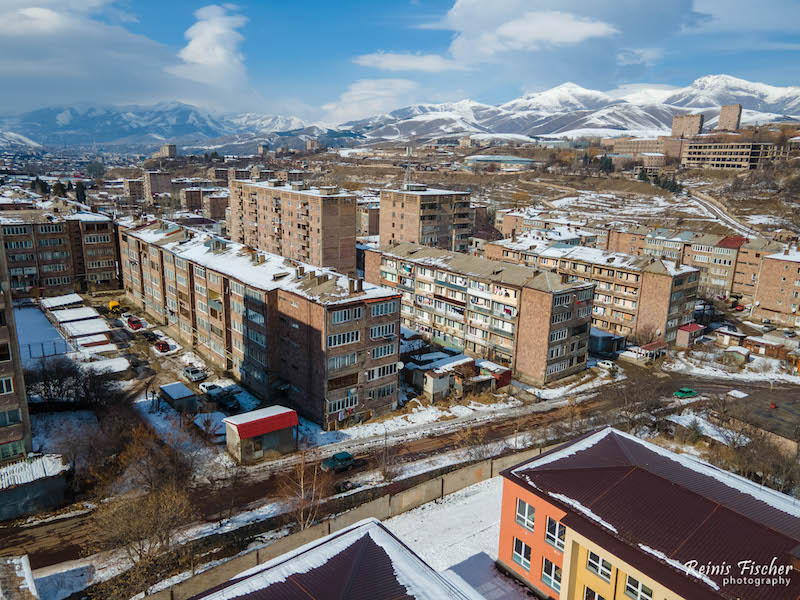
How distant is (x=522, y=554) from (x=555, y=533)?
271 cm

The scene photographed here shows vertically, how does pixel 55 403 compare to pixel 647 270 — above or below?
below

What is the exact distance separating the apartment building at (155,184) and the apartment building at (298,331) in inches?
5600

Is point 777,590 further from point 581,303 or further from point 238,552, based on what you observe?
point 581,303

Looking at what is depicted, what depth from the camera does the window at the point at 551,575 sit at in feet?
77.0

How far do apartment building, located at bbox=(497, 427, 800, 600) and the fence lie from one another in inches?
268

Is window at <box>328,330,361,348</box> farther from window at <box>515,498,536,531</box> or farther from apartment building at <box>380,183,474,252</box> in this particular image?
apartment building at <box>380,183,474,252</box>

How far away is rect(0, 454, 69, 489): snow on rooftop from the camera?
29.4m

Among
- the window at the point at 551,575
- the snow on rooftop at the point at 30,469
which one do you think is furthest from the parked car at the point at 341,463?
the window at the point at 551,575

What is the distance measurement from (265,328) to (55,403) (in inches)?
647

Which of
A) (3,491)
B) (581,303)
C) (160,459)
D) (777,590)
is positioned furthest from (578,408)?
(3,491)

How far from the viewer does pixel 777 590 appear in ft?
57.8

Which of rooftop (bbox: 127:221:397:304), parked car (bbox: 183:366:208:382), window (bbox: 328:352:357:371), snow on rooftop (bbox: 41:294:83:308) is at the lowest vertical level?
parked car (bbox: 183:366:208:382)

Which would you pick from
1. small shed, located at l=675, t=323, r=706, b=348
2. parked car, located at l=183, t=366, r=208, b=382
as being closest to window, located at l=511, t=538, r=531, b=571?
parked car, located at l=183, t=366, r=208, b=382

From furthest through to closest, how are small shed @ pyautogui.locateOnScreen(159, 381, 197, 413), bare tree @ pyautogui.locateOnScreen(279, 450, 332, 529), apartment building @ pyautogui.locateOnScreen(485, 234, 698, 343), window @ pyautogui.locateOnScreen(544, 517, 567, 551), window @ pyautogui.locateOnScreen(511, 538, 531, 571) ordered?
apartment building @ pyautogui.locateOnScreen(485, 234, 698, 343) → small shed @ pyautogui.locateOnScreen(159, 381, 197, 413) → bare tree @ pyautogui.locateOnScreen(279, 450, 332, 529) → window @ pyautogui.locateOnScreen(511, 538, 531, 571) → window @ pyautogui.locateOnScreen(544, 517, 567, 551)
